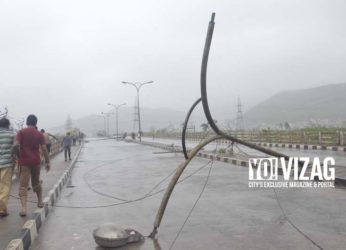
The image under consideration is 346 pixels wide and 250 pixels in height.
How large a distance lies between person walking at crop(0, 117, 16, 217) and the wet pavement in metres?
0.84

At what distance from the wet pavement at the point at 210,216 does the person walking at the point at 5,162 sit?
2.77 feet

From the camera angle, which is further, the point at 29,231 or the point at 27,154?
the point at 27,154

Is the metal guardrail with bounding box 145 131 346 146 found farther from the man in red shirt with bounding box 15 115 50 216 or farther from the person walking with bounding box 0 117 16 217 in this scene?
the person walking with bounding box 0 117 16 217

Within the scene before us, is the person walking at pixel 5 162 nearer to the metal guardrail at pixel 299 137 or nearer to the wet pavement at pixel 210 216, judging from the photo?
the wet pavement at pixel 210 216

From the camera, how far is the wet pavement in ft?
19.1

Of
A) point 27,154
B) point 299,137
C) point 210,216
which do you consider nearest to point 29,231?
point 27,154

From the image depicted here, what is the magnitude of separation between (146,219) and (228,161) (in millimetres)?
11927

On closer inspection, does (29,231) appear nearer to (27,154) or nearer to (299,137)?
(27,154)

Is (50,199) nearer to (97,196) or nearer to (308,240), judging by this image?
(97,196)

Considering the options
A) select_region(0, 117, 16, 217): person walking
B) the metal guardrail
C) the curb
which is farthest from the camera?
the metal guardrail

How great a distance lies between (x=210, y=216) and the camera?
24.4ft

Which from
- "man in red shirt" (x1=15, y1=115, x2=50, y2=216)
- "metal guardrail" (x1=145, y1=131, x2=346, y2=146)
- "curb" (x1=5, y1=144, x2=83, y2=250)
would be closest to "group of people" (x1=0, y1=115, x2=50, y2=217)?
"man in red shirt" (x1=15, y1=115, x2=50, y2=216)

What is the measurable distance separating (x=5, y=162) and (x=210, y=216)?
3.61 metres

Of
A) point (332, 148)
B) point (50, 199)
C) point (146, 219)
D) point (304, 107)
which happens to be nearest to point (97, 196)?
point (50, 199)
